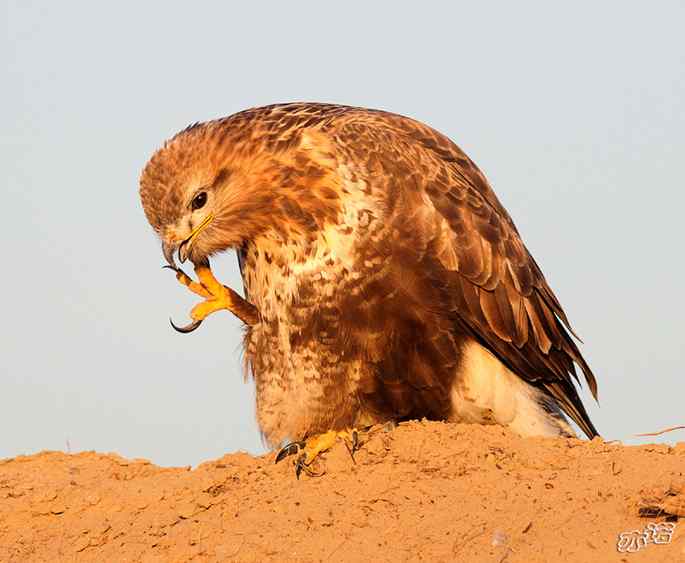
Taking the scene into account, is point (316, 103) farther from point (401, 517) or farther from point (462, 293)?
point (401, 517)

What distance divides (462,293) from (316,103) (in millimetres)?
1667

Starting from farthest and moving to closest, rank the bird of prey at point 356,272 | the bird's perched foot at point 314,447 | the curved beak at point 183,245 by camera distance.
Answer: the curved beak at point 183,245 < the bird of prey at point 356,272 < the bird's perched foot at point 314,447

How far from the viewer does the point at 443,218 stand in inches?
292

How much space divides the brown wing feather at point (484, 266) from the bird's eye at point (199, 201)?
3.32 feet

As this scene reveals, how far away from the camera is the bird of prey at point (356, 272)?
709cm

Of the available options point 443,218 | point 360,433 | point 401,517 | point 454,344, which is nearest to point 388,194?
point 443,218

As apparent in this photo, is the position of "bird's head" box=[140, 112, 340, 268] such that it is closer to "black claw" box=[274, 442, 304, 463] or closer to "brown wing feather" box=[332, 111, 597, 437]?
"brown wing feather" box=[332, 111, 597, 437]

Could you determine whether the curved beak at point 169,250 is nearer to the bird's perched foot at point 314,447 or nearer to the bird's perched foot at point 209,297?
the bird's perched foot at point 209,297

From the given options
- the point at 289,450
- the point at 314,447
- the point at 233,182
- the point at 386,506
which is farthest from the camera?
the point at 233,182

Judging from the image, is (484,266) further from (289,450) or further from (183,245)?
(183,245)

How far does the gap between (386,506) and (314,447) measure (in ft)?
3.00

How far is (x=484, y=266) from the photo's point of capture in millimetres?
7625

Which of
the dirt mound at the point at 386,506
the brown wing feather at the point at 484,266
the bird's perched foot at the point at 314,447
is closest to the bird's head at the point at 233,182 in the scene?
the brown wing feather at the point at 484,266

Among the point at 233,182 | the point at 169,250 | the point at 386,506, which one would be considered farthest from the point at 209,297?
the point at 386,506
